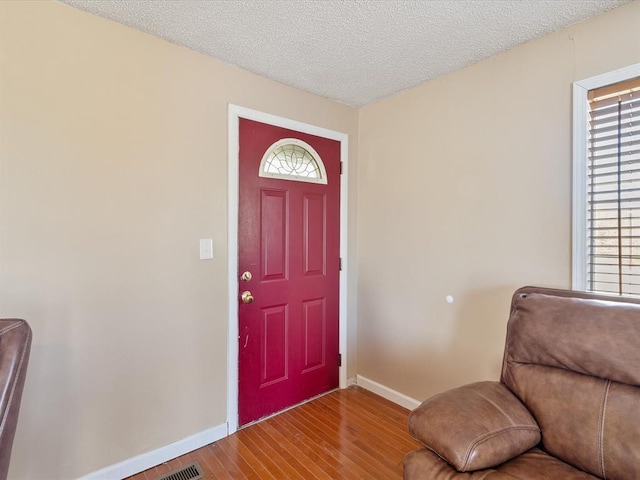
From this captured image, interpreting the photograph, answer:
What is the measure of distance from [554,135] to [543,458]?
1.50 metres

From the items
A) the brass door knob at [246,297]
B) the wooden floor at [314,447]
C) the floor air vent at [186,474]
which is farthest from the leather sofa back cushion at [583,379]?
the floor air vent at [186,474]

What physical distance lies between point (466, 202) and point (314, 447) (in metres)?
1.75

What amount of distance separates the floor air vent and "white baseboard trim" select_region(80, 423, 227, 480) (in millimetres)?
121

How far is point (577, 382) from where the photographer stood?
1239 millimetres

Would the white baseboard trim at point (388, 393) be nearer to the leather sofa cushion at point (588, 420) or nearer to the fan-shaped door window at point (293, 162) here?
the leather sofa cushion at point (588, 420)

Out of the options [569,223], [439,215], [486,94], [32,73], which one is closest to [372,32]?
[486,94]

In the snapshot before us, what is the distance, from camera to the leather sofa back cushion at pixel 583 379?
1.11 metres

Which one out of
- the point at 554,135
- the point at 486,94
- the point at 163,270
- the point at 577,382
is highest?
the point at 486,94

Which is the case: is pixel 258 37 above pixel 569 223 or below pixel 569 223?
above

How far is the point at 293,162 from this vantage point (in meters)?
2.38

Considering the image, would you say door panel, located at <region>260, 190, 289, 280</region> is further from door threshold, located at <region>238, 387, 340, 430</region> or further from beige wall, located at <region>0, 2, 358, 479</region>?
door threshold, located at <region>238, 387, 340, 430</region>

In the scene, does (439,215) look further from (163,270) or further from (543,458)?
(163,270)

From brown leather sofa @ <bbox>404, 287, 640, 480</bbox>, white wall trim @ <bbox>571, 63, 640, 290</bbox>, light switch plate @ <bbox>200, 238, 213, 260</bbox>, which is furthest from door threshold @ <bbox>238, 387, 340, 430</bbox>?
white wall trim @ <bbox>571, 63, 640, 290</bbox>

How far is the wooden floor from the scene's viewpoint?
174 centimetres
